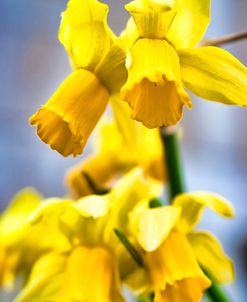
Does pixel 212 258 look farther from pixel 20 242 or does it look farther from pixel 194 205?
pixel 20 242

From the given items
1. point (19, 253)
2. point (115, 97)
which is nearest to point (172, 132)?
point (115, 97)

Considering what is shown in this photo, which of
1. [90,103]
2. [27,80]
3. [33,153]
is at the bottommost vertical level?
[33,153]

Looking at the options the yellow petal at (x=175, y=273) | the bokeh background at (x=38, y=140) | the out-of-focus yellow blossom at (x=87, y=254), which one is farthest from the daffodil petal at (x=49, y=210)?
the bokeh background at (x=38, y=140)

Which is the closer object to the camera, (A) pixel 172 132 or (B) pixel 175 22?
(B) pixel 175 22

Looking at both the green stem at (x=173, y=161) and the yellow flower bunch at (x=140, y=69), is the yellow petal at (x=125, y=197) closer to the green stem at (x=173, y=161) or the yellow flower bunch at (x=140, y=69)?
the green stem at (x=173, y=161)

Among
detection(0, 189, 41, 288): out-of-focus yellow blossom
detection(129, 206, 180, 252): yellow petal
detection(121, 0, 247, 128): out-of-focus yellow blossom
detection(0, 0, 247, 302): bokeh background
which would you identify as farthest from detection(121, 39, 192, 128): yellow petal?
detection(0, 0, 247, 302): bokeh background

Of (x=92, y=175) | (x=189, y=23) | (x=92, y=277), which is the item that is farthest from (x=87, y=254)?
(x=189, y=23)

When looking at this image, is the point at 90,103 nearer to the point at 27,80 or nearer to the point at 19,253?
the point at 19,253
